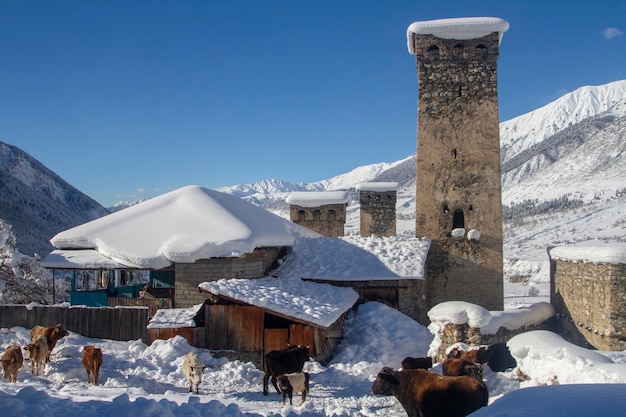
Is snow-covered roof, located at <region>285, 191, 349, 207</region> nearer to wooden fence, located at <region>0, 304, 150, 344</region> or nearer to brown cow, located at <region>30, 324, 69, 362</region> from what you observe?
wooden fence, located at <region>0, 304, 150, 344</region>

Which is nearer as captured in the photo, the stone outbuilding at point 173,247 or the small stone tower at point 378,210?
the stone outbuilding at point 173,247

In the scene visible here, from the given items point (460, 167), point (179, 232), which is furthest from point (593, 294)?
point (179, 232)

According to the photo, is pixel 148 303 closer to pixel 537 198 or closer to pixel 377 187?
pixel 377 187

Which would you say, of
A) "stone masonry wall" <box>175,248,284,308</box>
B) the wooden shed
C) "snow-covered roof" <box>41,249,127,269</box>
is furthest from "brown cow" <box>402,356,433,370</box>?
"snow-covered roof" <box>41,249,127,269</box>

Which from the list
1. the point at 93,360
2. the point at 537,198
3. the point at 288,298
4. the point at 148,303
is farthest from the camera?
the point at 537,198

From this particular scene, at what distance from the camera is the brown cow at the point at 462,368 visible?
9.28 metres

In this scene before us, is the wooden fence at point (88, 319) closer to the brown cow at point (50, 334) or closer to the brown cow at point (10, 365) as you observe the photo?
the brown cow at point (50, 334)

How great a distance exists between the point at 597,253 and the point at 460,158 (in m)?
6.52

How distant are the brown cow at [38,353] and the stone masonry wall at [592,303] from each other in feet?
42.4

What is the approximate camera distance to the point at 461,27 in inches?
712

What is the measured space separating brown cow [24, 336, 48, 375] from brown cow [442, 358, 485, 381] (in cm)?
832

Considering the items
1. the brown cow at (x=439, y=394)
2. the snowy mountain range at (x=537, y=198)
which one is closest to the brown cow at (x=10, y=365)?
the brown cow at (x=439, y=394)

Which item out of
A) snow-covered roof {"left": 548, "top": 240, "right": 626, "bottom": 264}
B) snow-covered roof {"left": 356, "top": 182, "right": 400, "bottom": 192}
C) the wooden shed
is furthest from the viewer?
snow-covered roof {"left": 356, "top": 182, "right": 400, "bottom": 192}

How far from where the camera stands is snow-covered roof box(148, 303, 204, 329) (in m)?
13.1
